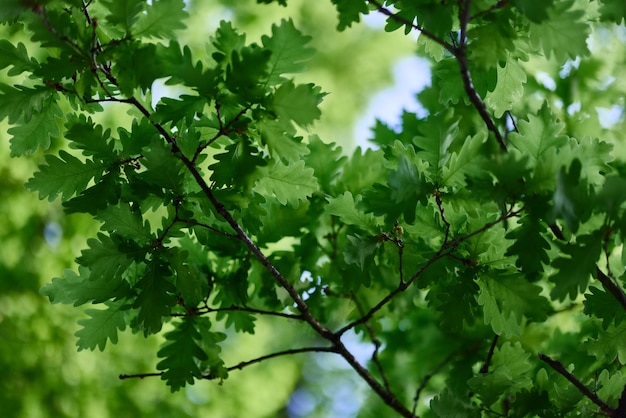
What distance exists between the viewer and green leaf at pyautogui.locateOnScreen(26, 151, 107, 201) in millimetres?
976

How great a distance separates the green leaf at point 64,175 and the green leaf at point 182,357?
12.0 inches

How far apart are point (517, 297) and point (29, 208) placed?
9.65 ft

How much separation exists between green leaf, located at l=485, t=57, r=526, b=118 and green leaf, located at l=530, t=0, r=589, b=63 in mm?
226

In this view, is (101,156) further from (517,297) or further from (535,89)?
(535,89)

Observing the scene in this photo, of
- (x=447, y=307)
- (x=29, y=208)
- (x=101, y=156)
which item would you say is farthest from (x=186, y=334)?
(x=29, y=208)

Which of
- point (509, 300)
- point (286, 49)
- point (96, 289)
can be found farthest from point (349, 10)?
point (96, 289)

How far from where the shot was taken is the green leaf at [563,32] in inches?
32.1

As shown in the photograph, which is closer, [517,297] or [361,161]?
[517,297]

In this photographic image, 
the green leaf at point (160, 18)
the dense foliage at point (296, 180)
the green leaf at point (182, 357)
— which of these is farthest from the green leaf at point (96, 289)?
the green leaf at point (160, 18)

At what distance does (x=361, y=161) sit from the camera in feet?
4.58

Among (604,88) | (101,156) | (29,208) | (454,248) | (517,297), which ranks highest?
(29,208)

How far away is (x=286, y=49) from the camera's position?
836 millimetres

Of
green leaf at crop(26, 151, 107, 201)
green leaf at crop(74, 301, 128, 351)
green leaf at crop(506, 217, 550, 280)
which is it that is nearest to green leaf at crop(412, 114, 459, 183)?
green leaf at crop(506, 217, 550, 280)

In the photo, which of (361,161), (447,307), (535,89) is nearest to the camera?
(447,307)
